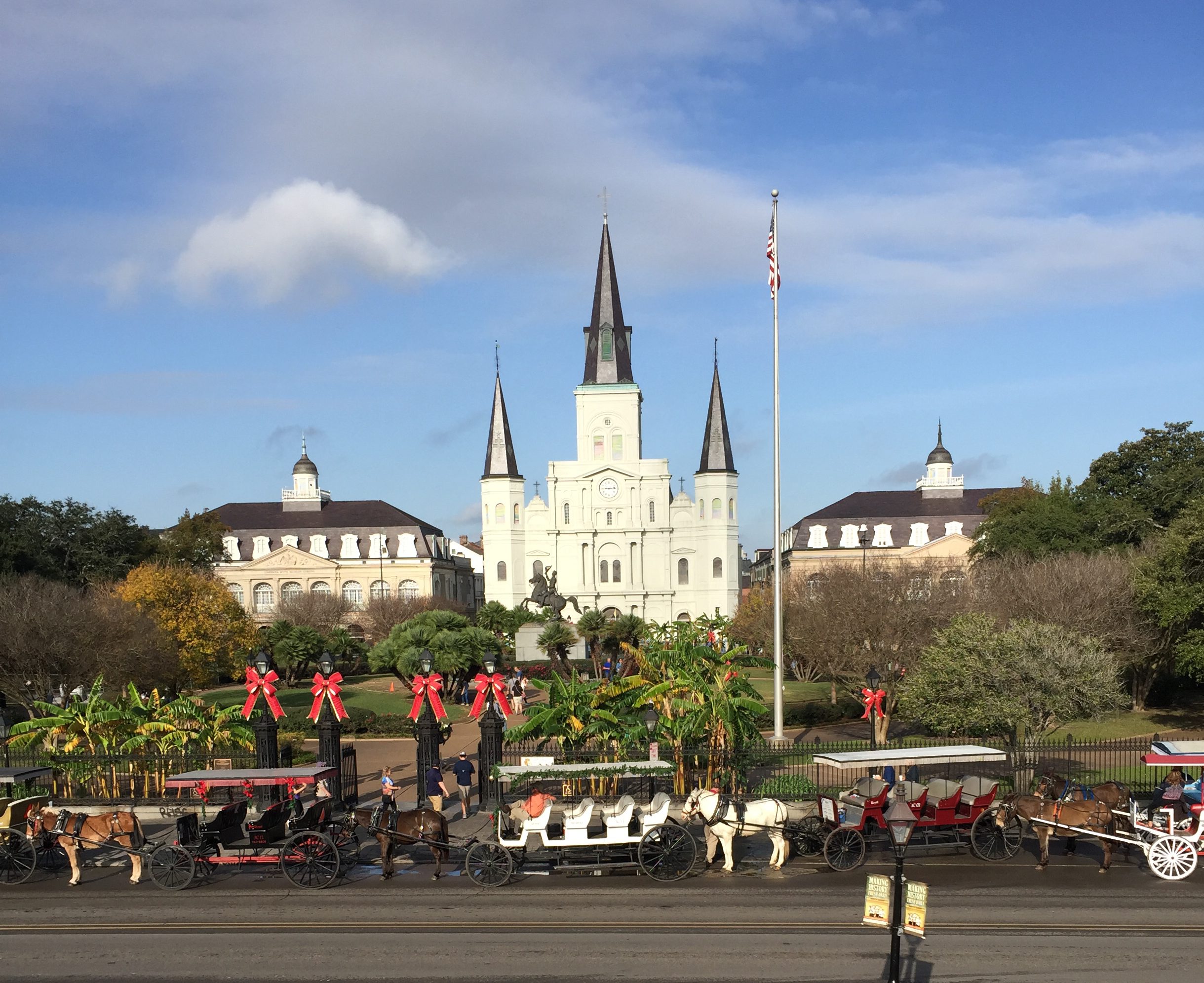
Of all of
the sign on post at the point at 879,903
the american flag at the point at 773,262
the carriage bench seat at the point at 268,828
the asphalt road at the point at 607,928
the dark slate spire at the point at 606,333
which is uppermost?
the dark slate spire at the point at 606,333

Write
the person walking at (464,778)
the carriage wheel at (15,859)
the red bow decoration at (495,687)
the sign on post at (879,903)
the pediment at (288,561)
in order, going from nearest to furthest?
the sign on post at (879,903)
the carriage wheel at (15,859)
the person walking at (464,778)
the red bow decoration at (495,687)
the pediment at (288,561)

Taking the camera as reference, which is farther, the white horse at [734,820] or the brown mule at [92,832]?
the brown mule at [92,832]

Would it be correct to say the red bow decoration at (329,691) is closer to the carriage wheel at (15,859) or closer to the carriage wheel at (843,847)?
the carriage wheel at (15,859)

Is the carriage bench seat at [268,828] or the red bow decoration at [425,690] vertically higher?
the red bow decoration at [425,690]

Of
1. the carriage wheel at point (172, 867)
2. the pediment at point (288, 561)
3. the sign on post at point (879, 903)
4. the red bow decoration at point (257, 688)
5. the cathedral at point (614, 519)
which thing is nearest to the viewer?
the sign on post at point (879, 903)

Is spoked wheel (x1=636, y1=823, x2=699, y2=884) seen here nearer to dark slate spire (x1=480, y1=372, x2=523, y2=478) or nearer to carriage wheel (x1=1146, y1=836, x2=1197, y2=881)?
carriage wheel (x1=1146, y1=836, x2=1197, y2=881)

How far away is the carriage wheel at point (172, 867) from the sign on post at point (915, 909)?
10.4 meters

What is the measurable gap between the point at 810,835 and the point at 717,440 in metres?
84.4

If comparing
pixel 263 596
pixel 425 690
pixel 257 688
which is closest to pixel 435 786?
pixel 425 690

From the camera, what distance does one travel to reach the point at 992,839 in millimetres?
16000

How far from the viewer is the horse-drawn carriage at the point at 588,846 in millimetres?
15008

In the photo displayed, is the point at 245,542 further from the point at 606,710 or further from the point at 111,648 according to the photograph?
the point at 606,710

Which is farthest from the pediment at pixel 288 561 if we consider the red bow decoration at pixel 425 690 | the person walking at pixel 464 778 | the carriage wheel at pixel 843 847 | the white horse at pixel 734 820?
the carriage wheel at pixel 843 847

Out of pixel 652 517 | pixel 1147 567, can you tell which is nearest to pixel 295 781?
pixel 1147 567
